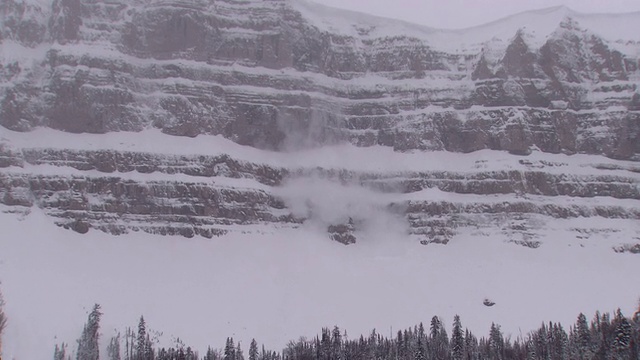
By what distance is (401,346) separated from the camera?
5758 inches

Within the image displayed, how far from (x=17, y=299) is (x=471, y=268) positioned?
95639 mm

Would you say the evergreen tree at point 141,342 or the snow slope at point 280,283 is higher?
the snow slope at point 280,283

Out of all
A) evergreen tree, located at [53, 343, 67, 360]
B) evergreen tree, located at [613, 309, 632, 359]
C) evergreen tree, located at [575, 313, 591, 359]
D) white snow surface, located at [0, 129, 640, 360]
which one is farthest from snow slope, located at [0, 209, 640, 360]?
evergreen tree, located at [613, 309, 632, 359]

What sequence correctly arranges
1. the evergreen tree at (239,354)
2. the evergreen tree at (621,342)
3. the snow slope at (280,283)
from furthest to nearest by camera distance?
the snow slope at (280,283) < the evergreen tree at (239,354) < the evergreen tree at (621,342)

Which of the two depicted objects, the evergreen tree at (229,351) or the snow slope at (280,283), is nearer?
the evergreen tree at (229,351)

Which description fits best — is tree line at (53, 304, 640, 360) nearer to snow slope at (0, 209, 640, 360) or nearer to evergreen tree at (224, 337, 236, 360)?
evergreen tree at (224, 337, 236, 360)

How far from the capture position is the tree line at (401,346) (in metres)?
135

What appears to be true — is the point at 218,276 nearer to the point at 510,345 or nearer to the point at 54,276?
the point at 54,276

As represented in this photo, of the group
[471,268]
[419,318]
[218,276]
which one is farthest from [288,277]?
[471,268]

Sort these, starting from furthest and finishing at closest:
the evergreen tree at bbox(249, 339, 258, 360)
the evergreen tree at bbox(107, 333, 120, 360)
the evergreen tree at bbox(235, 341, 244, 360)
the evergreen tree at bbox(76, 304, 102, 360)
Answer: the evergreen tree at bbox(235, 341, 244, 360), the evergreen tree at bbox(249, 339, 258, 360), the evergreen tree at bbox(107, 333, 120, 360), the evergreen tree at bbox(76, 304, 102, 360)

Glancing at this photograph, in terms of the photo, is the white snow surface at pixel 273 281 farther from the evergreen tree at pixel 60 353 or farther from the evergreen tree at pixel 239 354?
the evergreen tree at pixel 239 354

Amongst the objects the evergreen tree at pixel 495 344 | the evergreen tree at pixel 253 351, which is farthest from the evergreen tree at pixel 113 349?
the evergreen tree at pixel 495 344

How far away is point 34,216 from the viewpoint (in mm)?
181500

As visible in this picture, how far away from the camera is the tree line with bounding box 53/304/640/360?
135 metres
